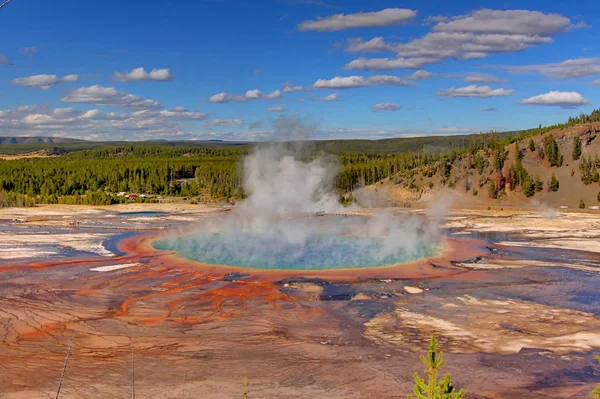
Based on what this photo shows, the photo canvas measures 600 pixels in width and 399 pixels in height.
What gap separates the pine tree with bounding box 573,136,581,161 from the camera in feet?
218

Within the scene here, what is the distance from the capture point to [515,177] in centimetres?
6425

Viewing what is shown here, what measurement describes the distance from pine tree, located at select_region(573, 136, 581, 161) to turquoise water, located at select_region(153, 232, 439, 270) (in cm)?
4121

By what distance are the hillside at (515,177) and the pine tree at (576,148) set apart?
271 millimetres

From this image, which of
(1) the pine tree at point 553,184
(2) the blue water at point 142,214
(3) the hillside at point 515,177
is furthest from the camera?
(1) the pine tree at point 553,184

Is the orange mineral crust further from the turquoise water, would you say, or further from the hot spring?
the hot spring

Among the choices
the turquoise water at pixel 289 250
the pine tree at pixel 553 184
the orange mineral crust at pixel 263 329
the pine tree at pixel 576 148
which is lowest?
the orange mineral crust at pixel 263 329

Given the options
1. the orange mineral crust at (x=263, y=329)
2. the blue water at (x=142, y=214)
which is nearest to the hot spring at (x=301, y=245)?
the orange mineral crust at (x=263, y=329)

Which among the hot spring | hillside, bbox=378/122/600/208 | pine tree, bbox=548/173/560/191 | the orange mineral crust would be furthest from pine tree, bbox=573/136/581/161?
the orange mineral crust

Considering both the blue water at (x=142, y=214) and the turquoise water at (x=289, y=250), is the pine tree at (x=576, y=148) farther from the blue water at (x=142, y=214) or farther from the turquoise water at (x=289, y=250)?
the blue water at (x=142, y=214)

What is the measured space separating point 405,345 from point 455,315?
3441 mm

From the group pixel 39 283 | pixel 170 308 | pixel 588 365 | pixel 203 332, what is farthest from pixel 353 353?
pixel 39 283

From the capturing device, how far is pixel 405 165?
7850 cm

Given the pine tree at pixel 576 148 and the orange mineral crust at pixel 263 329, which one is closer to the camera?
the orange mineral crust at pixel 263 329

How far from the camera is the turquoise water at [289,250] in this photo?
88.6ft
